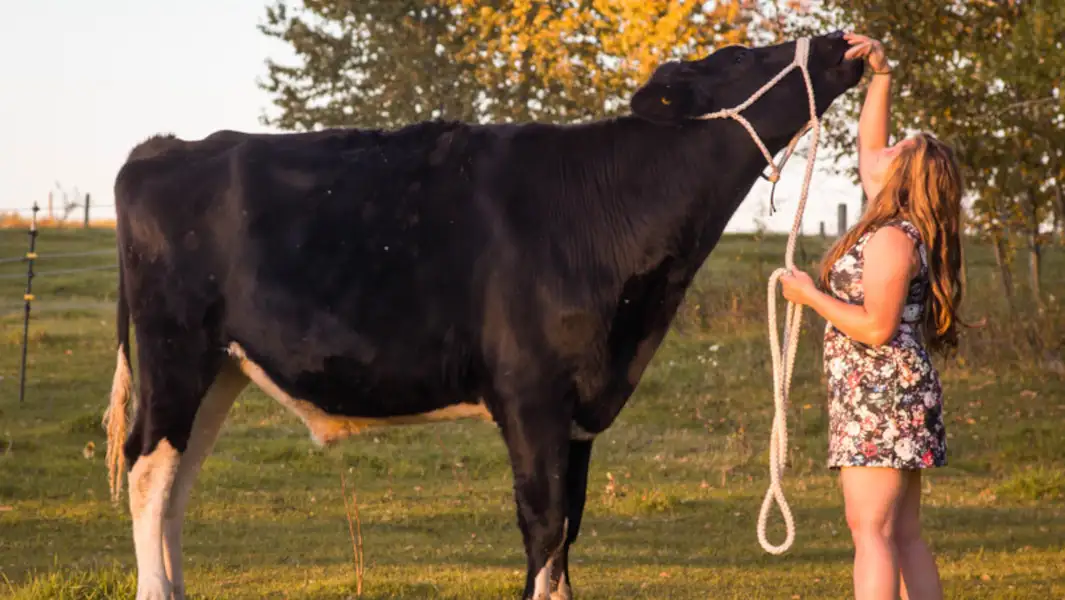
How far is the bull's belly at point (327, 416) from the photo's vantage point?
6523 mm

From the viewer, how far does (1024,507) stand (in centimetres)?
1131

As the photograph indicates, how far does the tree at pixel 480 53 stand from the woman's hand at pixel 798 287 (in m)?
10.8

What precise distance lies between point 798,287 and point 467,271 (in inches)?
57.2

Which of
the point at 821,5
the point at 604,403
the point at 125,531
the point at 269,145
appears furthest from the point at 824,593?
the point at 821,5

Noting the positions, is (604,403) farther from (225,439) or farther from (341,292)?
(225,439)

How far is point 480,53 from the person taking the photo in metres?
23.7

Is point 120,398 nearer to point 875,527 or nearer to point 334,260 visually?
point 334,260

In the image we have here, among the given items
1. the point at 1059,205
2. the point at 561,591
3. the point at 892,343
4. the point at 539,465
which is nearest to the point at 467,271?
the point at 539,465

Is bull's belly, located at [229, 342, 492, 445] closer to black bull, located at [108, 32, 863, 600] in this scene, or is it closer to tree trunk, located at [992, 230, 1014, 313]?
black bull, located at [108, 32, 863, 600]

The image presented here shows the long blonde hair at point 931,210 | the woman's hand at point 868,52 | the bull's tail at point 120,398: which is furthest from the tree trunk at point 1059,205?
the bull's tail at point 120,398

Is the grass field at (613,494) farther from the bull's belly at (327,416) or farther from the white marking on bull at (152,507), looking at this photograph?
the bull's belly at (327,416)

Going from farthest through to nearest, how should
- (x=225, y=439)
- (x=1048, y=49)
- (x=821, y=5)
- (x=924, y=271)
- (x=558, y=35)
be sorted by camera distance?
(x=558, y=35), (x=821, y=5), (x=225, y=439), (x=1048, y=49), (x=924, y=271)

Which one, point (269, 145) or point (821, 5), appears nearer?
point (269, 145)

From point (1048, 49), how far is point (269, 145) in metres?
6.94
